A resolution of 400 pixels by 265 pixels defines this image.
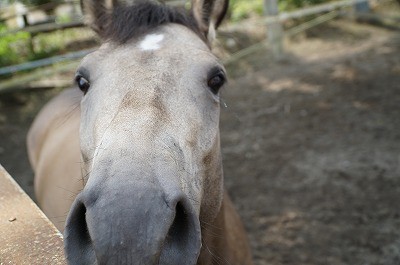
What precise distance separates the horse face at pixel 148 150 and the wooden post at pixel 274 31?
20.8 feet

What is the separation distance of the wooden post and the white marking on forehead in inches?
254

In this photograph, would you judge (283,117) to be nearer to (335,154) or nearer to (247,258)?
(335,154)

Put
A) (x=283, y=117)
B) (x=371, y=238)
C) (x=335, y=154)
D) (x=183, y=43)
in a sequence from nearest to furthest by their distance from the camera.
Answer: (x=183, y=43)
(x=371, y=238)
(x=335, y=154)
(x=283, y=117)

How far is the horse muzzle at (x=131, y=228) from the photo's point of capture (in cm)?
133

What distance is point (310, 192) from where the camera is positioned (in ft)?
15.9

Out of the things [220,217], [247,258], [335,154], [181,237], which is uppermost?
[181,237]

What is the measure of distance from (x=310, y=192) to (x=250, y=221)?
77cm

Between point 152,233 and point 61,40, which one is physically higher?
point 152,233

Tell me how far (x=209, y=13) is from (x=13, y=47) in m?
7.07

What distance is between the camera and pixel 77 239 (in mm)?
1448

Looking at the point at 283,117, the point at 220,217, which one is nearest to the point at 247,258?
the point at 220,217

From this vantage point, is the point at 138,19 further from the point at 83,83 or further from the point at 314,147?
the point at 314,147

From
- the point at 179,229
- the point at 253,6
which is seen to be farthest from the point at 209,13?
the point at 253,6

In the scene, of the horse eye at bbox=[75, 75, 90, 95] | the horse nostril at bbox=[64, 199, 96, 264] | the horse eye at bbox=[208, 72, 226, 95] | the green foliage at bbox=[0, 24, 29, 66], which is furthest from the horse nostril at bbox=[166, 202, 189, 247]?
the green foliage at bbox=[0, 24, 29, 66]
